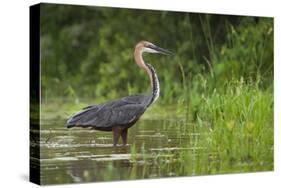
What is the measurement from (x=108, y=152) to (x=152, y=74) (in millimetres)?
1011

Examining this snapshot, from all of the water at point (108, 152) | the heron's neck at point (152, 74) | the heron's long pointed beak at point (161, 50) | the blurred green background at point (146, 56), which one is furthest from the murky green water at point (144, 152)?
the heron's long pointed beak at point (161, 50)

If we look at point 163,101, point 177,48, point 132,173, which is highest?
point 177,48

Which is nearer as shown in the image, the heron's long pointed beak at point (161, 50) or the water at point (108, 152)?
the water at point (108, 152)

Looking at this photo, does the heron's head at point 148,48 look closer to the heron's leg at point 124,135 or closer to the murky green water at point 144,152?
the murky green water at point 144,152

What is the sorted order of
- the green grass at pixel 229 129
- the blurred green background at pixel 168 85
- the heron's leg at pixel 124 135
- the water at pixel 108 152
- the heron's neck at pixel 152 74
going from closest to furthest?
the water at pixel 108 152, the blurred green background at pixel 168 85, the heron's leg at pixel 124 135, the heron's neck at pixel 152 74, the green grass at pixel 229 129

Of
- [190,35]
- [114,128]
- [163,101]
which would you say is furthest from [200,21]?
[114,128]

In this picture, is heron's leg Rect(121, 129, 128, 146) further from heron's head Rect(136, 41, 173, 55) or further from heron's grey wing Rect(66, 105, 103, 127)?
heron's head Rect(136, 41, 173, 55)

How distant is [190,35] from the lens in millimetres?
8609

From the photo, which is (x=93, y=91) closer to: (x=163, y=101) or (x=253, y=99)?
(x=163, y=101)

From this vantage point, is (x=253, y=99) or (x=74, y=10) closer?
(x=74, y=10)

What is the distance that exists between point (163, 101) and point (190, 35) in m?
0.83

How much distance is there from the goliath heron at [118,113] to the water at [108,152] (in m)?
0.06

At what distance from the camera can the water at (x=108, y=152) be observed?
7477mm

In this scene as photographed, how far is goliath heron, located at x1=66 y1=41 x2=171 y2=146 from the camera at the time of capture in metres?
7.86
